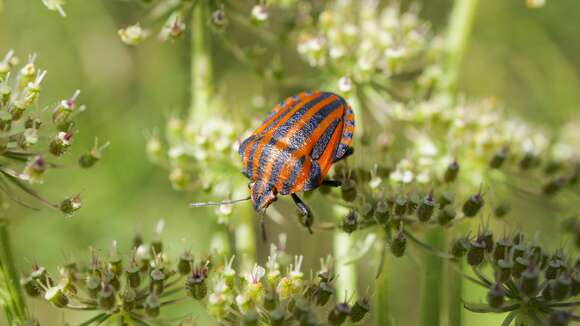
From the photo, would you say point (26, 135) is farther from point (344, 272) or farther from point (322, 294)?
point (344, 272)

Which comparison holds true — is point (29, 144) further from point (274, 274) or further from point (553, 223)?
point (553, 223)

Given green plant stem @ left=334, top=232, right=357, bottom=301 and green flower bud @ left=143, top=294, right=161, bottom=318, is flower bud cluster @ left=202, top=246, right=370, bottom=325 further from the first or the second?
green plant stem @ left=334, top=232, right=357, bottom=301

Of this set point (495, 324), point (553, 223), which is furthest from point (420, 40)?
point (553, 223)

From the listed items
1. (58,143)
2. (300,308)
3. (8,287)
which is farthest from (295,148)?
(8,287)

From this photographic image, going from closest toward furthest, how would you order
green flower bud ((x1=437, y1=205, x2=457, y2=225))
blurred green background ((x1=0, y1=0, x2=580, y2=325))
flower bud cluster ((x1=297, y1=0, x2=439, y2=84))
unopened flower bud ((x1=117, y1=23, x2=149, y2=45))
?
1. green flower bud ((x1=437, y1=205, x2=457, y2=225))
2. unopened flower bud ((x1=117, y1=23, x2=149, y2=45))
3. flower bud cluster ((x1=297, y1=0, x2=439, y2=84))
4. blurred green background ((x1=0, y1=0, x2=580, y2=325))

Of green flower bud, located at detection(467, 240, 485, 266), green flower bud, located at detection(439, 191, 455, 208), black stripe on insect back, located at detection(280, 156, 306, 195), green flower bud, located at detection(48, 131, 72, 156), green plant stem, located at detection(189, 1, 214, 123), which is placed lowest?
green flower bud, located at detection(467, 240, 485, 266)

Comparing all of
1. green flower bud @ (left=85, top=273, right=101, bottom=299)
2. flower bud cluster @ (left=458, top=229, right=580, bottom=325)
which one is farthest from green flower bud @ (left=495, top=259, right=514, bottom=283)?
green flower bud @ (left=85, top=273, right=101, bottom=299)

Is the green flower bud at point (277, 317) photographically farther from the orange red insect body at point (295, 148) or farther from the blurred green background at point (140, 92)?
the blurred green background at point (140, 92)
